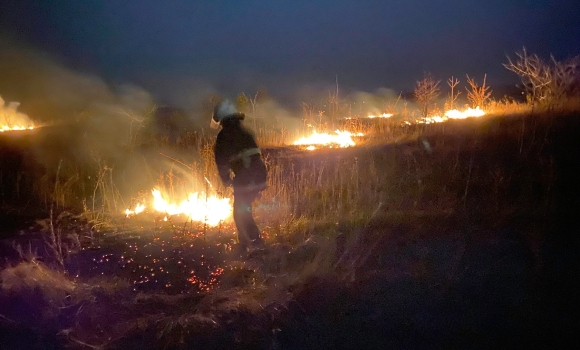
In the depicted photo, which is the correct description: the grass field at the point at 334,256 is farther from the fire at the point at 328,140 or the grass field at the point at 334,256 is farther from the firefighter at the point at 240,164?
the fire at the point at 328,140

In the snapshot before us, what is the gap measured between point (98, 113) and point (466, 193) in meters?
12.3

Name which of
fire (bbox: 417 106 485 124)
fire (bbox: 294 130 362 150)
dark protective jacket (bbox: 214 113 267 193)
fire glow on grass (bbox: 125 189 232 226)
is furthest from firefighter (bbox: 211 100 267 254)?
fire (bbox: 417 106 485 124)

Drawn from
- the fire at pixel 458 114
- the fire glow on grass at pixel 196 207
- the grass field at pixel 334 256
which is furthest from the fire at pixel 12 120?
the fire at pixel 458 114

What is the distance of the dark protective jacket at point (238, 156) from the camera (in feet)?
19.9

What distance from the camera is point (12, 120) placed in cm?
1538

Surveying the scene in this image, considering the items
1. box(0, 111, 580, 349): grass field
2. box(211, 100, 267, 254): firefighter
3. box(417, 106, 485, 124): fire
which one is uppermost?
box(417, 106, 485, 124): fire

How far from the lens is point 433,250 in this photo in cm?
604

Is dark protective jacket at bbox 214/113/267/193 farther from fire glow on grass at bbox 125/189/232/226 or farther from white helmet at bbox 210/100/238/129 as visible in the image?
fire glow on grass at bbox 125/189/232/226

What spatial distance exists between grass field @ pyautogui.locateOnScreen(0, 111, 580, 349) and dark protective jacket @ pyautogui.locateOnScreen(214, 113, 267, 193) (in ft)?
3.07

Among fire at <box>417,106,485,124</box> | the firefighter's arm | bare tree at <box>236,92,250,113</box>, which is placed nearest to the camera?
the firefighter's arm

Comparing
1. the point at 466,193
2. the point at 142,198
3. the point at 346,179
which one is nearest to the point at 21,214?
the point at 142,198

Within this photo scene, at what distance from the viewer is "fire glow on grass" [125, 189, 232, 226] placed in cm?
775

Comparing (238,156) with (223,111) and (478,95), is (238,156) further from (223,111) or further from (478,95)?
(478,95)

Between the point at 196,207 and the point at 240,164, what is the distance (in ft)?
7.37
